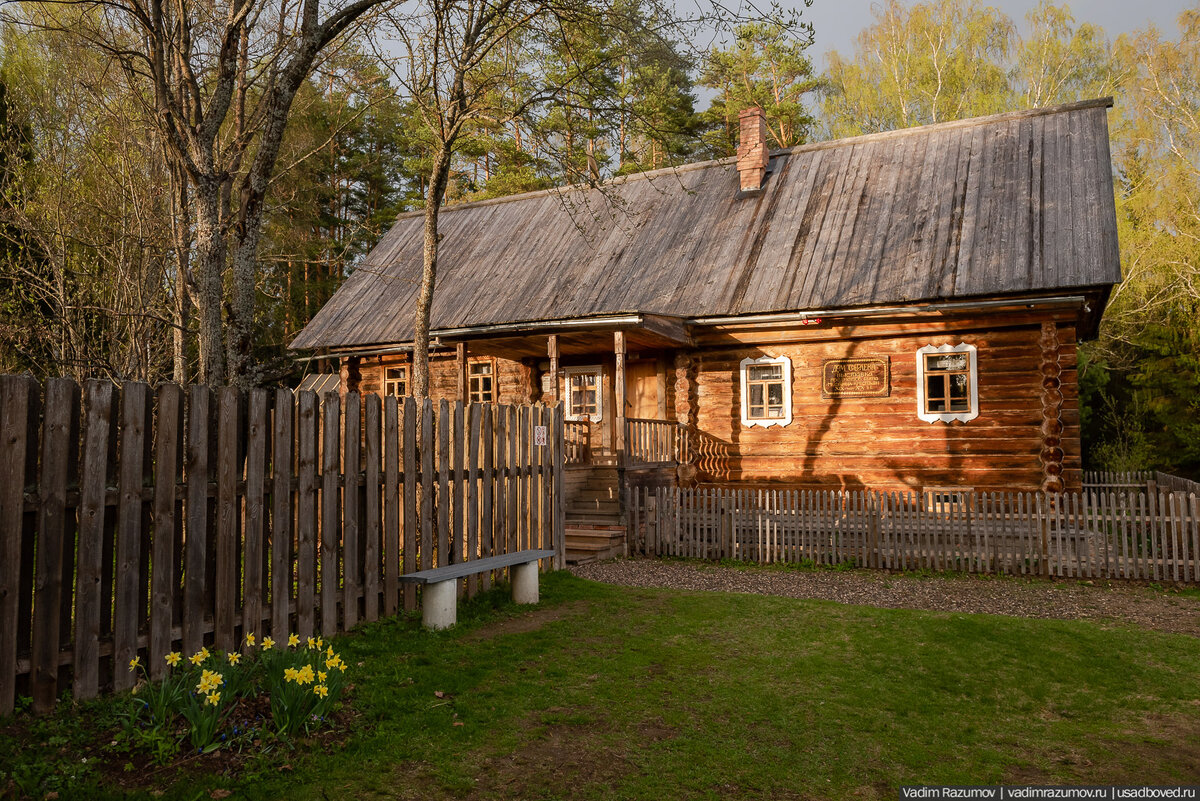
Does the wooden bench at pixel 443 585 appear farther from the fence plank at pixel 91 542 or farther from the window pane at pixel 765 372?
the window pane at pixel 765 372

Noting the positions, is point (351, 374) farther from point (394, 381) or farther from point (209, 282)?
point (209, 282)

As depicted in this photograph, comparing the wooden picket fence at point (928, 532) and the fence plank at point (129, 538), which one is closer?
the fence plank at point (129, 538)

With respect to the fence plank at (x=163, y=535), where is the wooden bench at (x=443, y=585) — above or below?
below

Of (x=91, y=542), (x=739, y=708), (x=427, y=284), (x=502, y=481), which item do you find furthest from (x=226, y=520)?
(x=427, y=284)

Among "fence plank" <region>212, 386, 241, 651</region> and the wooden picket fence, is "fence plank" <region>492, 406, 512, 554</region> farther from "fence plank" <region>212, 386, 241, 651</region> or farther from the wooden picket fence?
the wooden picket fence

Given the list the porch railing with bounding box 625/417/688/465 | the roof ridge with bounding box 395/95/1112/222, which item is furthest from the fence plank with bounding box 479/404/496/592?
the roof ridge with bounding box 395/95/1112/222

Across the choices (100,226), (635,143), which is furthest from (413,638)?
(635,143)

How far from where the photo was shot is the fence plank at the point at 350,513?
241 inches

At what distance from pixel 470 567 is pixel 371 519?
945 millimetres

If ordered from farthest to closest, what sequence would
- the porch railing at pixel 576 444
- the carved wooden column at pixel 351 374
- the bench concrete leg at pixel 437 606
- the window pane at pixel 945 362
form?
the carved wooden column at pixel 351 374
the porch railing at pixel 576 444
the window pane at pixel 945 362
the bench concrete leg at pixel 437 606

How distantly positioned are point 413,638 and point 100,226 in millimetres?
13087

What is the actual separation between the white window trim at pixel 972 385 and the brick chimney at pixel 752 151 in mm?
6449

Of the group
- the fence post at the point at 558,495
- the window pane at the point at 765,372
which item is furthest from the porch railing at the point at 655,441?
the fence post at the point at 558,495

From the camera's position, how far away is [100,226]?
1506 centimetres
